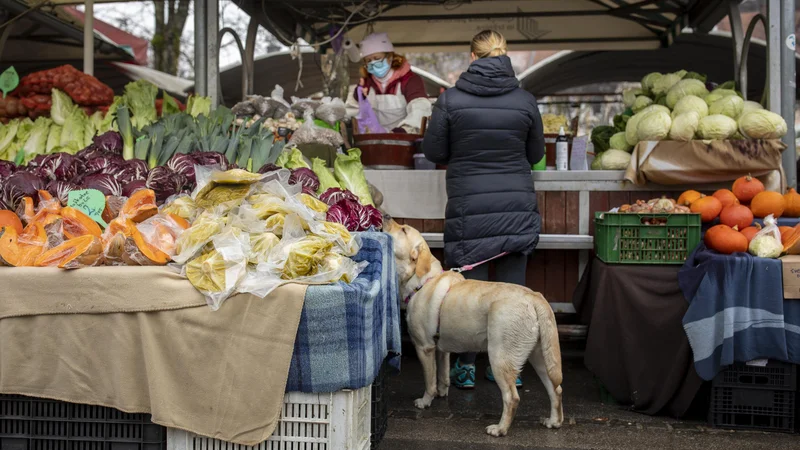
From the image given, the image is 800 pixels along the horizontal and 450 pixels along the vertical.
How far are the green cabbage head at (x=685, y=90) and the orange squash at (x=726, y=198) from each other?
1167mm

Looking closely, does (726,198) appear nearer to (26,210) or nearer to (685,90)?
(685,90)

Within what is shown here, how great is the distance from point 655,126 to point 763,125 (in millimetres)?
735

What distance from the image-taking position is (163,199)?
4.13 m

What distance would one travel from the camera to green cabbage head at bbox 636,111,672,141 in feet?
19.4

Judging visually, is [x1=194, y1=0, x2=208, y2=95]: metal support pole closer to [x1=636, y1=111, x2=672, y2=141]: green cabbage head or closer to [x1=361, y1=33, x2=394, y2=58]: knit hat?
[x1=361, y1=33, x2=394, y2=58]: knit hat

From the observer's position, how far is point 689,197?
552cm

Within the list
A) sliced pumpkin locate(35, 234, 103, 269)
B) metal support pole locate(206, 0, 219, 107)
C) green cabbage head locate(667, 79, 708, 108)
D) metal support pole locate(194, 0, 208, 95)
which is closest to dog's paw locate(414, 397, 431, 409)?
sliced pumpkin locate(35, 234, 103, 269)

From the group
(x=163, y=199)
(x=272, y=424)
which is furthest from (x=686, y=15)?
(x=272, y=424)

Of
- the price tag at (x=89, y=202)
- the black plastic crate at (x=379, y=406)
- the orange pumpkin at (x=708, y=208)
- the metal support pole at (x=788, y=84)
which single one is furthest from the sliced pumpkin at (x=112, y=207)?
the metal support pole at (x=788, y=84)

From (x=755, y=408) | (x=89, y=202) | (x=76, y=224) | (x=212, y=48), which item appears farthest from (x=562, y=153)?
(x=76, y=224)

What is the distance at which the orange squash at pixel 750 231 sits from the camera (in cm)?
493

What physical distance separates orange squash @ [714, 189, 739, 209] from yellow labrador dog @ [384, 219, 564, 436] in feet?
5.40

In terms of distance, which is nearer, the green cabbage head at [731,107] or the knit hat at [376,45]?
the green cabbage head at [731,107]

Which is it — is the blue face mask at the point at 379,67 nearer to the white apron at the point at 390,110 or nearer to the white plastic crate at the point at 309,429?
the white apron at the point at 390,110
